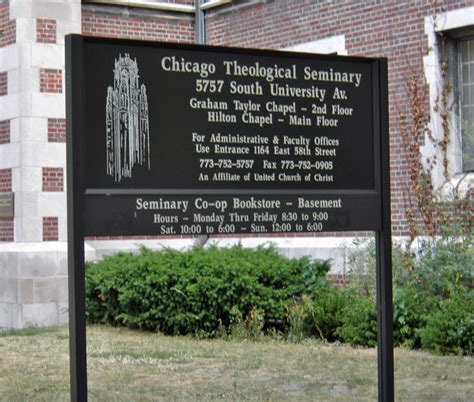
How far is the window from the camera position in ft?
41.6

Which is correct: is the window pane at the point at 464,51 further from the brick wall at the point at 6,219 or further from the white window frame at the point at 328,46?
the brick wall at the point at 6,219

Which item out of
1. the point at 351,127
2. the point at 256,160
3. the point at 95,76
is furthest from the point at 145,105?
the point at 351,127

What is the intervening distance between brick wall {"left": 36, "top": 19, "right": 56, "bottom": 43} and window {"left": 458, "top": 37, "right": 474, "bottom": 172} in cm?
595

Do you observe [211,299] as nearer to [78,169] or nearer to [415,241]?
[415,241]

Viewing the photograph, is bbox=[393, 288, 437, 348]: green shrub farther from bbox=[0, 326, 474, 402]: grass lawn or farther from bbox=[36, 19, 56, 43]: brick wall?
bbox=[36, 19, 56, 43]: brick wall

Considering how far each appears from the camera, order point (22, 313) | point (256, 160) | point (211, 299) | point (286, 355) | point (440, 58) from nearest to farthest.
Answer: point (256, 160), point (286, 355), point (211, 299), point (440, 58), point (22, 313)

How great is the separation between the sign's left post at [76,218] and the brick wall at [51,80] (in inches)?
375

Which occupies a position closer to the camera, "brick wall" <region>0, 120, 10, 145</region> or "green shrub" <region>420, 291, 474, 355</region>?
"green shrub" <region>420, 291, 474, 355</region>

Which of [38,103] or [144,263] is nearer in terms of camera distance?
[144,263]

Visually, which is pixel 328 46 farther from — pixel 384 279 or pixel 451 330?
pixel 384 279

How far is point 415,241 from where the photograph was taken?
12805mm

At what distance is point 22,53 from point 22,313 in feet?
12.4

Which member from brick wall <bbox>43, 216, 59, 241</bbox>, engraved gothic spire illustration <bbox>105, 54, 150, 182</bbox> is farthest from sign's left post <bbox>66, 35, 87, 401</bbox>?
brick wall <bbox>43, 216, 59, 241</bbox>

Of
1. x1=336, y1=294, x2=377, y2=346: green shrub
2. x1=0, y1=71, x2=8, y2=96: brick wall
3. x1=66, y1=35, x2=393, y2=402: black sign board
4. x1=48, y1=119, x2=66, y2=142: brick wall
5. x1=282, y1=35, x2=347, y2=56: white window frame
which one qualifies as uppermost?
x1=282, y1=35, x2=347, y2=56: white window frame
